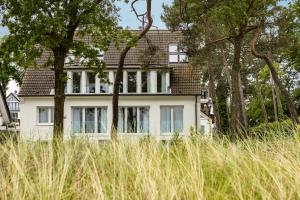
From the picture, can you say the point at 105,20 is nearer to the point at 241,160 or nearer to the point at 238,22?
the point at 238,22

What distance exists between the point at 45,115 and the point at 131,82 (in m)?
6.20

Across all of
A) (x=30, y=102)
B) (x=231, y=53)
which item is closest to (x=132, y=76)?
(x=30, y=102)

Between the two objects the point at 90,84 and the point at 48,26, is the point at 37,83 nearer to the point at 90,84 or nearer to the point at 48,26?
the point at 90,84

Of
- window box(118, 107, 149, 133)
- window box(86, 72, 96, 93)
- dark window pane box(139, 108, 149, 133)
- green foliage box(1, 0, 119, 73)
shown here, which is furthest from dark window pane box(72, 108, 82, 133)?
green foliage box(1, 0, 119, 73)

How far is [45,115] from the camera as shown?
110ft

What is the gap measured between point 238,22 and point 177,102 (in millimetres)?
11102

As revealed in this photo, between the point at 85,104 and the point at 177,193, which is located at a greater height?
the point at 85,104

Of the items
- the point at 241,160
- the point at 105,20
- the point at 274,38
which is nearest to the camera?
the point at 241,160

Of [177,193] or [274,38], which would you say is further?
[274,38]

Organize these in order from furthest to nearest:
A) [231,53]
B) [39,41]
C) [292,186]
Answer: [231,53], [39,41], [292,186]

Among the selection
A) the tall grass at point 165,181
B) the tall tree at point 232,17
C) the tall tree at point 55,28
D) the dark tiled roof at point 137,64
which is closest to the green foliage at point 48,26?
the tall tree at point 55,28

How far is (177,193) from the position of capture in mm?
3857

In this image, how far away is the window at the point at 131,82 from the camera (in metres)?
33.6

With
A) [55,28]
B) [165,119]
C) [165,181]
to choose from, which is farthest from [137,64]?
[165,181]
